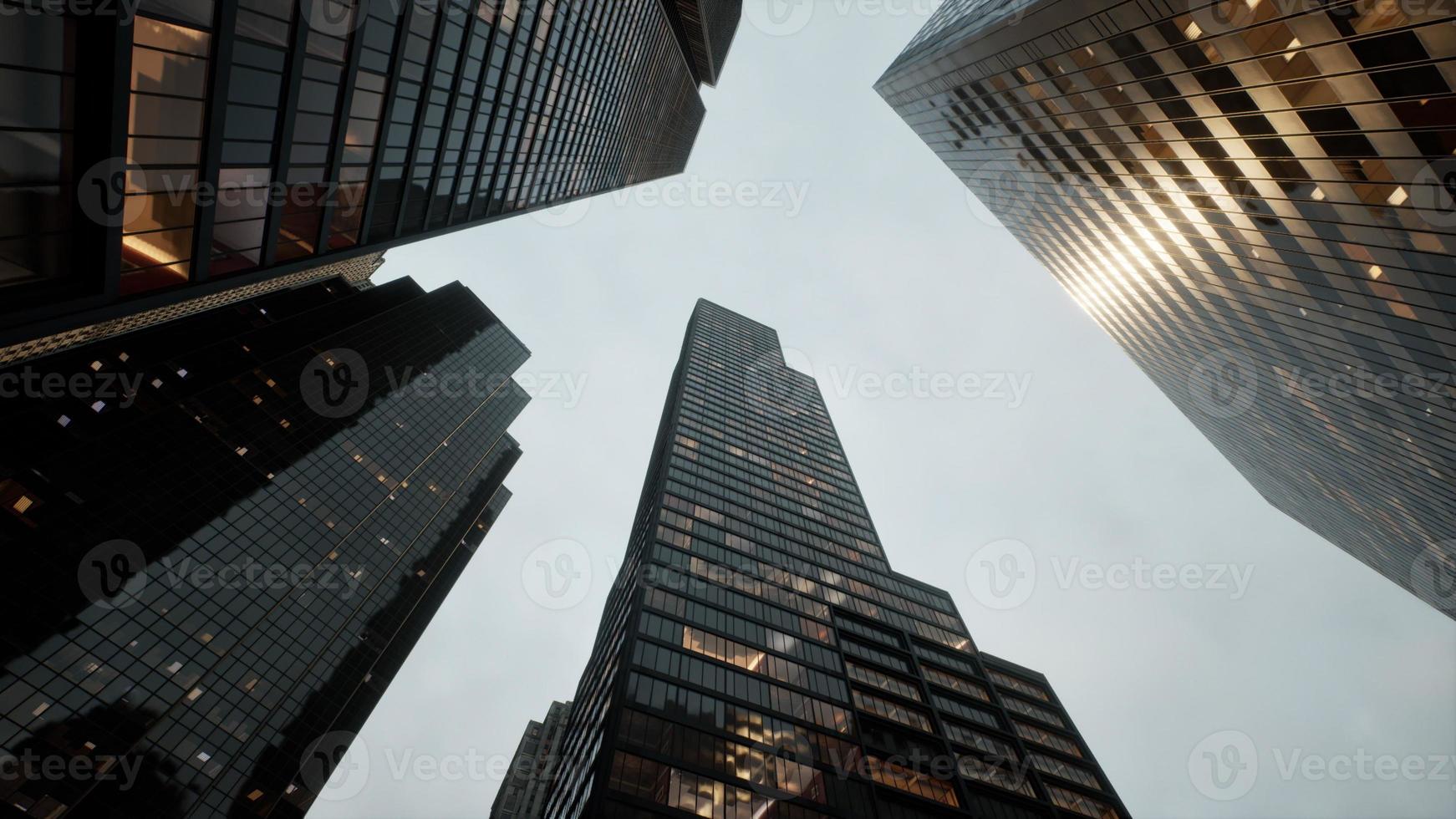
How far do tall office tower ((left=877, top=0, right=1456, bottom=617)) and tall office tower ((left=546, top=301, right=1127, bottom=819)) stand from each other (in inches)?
1481

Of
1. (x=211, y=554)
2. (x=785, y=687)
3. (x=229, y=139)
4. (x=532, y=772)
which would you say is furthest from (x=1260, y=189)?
(x=532, y=772)

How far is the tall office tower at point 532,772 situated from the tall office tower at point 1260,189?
105504mm

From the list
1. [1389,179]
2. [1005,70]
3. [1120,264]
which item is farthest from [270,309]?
[1389,179]

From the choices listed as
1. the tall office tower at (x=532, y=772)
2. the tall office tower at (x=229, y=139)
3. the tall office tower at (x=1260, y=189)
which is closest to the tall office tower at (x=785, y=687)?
the tall office tower at (x=229, y=139)

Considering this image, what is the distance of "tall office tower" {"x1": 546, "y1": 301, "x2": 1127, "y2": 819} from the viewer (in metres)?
38.5

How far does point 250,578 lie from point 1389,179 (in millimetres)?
97504

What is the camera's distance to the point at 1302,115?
2316 centimetres

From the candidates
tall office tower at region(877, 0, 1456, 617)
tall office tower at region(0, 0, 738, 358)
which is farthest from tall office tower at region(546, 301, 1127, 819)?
tall office tower at region(877, 0, 1456, 617)

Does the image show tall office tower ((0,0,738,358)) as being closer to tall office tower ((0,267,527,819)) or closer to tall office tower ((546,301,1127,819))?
tall office tower ((546,301,1127,819))

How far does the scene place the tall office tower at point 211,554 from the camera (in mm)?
50500

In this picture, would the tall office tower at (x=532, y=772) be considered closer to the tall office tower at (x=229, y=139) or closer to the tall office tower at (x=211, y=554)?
the tall office tower at (x=211, y=554)

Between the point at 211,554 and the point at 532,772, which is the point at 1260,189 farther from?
the point at 532,772

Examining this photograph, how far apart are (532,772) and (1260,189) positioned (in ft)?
443

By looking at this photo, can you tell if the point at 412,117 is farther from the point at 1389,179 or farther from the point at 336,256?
the point at 1389,179
